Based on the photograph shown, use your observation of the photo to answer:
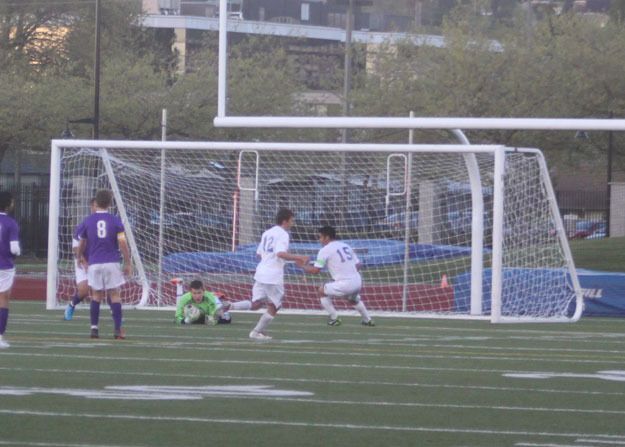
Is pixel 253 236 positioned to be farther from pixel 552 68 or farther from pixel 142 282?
pixel 552 68

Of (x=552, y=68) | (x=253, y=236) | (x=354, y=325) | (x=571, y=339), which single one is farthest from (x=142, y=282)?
(x=552, y=68)

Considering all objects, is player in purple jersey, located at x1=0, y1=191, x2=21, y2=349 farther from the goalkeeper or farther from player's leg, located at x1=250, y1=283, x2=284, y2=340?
the goalkeeper

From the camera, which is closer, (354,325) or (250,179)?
(354,325)

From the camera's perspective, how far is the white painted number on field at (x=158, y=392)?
10664mm

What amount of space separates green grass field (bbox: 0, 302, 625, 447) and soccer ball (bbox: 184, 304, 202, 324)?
128 centimetres

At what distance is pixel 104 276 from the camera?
1559 centimetres

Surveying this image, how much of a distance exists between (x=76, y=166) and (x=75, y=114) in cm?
1667

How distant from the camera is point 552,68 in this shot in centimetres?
3888

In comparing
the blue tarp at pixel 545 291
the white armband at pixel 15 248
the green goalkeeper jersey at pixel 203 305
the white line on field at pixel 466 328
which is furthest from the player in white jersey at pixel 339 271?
the white armband at pixel 15 248

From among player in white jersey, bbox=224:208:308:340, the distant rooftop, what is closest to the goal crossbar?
player in white jersey, bbox=224:208:308:340


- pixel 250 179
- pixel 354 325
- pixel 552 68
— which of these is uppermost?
pixel 552 68

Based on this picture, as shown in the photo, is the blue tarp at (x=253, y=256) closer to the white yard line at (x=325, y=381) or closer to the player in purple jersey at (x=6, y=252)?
the player in purple jersey at (x=6, y=252)

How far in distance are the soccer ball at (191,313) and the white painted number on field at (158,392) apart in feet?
26.7

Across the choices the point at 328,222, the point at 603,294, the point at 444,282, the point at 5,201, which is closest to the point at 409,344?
the point at 5,201
